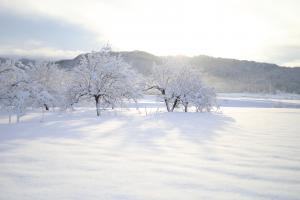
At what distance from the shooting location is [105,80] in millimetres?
26516

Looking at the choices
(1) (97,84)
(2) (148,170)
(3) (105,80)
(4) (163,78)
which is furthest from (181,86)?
(2) (148,170)

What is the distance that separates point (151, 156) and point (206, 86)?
27.0 meters

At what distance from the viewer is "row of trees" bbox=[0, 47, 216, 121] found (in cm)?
2136

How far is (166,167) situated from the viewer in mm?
6367

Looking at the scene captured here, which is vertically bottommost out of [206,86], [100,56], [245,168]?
[245,168]

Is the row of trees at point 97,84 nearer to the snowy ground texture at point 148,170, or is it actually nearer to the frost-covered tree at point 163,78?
the frost-covered tree at point 163,78

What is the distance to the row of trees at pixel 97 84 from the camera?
2136 cm

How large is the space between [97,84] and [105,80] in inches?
35.3

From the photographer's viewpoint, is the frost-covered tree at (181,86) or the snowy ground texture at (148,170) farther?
the frost-covered tree at (181,86)

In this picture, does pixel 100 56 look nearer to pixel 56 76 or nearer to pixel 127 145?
pixel 56 76

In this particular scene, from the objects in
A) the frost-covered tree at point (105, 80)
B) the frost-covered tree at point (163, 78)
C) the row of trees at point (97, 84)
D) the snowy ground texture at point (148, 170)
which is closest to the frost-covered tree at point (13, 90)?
the row of trees at point (97, 84)

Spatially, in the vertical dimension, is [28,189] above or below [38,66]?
below

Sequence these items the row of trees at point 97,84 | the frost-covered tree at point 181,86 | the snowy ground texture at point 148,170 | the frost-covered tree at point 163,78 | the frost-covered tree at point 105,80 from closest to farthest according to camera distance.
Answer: the snowy ground texture at point 148,170 → the row of trees at point 97,84 → the frost-covered tree at point 105,80 → the frost-covered tree at point 181,86 → the frost-covered tree at point 163,78

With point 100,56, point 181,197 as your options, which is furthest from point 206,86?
point 181,197
